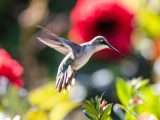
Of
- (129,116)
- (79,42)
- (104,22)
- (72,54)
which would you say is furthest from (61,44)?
(79,42)

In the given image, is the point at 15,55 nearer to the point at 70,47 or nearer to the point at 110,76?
the point at 110,76

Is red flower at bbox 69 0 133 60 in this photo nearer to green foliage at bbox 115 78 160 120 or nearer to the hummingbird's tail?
green foliage at bbox 115 78 160 120

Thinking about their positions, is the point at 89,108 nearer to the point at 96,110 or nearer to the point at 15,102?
the point at 96,110

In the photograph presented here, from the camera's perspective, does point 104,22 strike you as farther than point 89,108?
Yes

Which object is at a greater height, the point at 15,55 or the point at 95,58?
the point at 15,55

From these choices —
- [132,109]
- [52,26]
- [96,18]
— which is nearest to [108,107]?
[132,109]

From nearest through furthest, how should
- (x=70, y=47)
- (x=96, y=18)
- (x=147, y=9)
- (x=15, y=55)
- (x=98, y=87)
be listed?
(x=70, y=47)
(x=96, y=18)
(x=147, y=9)
(x=98, y=87)
(x=15, y=55)
